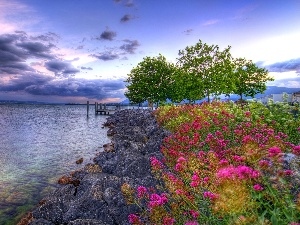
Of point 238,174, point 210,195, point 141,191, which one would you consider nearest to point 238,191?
point 238,174

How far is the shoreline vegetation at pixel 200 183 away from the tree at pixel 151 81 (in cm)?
4858

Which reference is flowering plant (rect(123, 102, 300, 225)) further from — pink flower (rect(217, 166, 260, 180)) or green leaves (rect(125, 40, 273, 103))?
green leaves (rect(125, 40, 273, 103))

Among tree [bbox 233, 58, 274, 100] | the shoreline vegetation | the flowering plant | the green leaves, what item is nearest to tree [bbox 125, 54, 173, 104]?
the green leaves

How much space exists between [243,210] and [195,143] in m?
4.63

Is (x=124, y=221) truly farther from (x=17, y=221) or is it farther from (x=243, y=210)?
(x=17, y=221)

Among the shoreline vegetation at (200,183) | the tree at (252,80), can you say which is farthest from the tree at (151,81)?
the shoreline vegetation at (200,183)

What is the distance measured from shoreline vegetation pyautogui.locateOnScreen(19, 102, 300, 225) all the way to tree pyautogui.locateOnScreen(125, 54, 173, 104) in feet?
159

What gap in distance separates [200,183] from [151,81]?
6169 cm

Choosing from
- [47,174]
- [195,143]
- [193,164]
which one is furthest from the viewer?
[47,174]

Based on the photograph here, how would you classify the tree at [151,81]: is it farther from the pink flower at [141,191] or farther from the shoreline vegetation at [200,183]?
the pink flower at [141,191]

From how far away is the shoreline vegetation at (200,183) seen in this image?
3.26 meters

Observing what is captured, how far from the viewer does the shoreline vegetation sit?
3.26 metres

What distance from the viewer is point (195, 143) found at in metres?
7.57

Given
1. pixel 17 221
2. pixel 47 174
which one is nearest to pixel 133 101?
pixel 47 174
